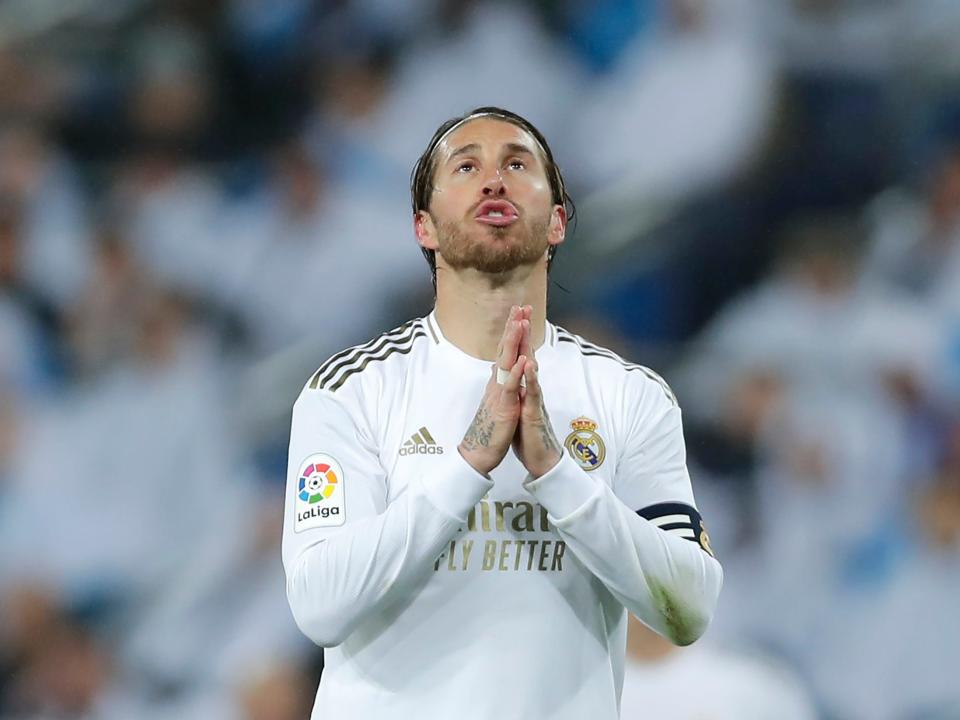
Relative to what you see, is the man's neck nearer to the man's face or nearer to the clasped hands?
the man's face

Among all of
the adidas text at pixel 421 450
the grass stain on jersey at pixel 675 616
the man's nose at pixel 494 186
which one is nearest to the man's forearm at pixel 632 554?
the grass stain on jersey at pixel 675 616

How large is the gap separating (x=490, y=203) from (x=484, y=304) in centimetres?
18

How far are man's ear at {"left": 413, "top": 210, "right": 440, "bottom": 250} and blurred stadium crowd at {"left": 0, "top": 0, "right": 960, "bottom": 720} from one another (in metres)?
1.86

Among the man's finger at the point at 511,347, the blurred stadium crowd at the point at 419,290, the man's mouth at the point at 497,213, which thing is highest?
the blurred stadium crowd at the point at 419,290

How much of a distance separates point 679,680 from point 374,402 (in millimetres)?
2005

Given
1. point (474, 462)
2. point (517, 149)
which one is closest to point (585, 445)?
point (474, 462)

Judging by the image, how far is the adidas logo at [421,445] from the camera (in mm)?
2275

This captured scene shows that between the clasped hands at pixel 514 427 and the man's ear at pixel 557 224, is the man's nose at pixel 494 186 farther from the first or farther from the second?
the clasped hands at pixel 514 427

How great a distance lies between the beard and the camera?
2355mm

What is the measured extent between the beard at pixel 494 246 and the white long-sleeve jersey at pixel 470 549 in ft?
0.60

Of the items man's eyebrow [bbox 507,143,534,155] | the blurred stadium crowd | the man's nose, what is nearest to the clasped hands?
the man's nose

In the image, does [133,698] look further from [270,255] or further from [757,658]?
[757,658]

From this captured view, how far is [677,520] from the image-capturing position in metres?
2.31

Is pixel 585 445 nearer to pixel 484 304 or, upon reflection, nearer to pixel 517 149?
pixel 484 304
